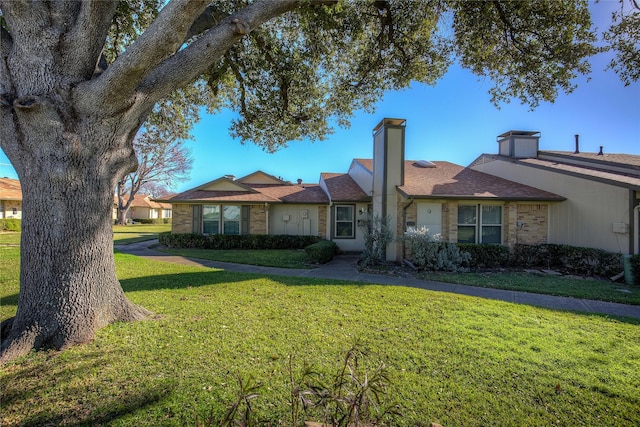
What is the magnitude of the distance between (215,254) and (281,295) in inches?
299

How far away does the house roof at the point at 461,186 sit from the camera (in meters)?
11.5

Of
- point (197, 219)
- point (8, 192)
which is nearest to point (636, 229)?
point (197, 219)

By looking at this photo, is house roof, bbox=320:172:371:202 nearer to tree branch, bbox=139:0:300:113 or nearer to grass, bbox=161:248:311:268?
grass, bbox=161:248:311:268

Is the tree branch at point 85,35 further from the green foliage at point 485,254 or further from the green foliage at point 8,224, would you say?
the green foliage at point 8,224

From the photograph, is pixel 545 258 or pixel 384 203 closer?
pixel 545 258

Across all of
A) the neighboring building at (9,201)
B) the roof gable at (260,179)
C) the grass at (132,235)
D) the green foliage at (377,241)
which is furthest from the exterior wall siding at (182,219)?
the neighboring building at (9,201)

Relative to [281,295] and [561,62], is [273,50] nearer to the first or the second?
[281,295]

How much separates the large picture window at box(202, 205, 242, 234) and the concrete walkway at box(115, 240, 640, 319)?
3211 mm

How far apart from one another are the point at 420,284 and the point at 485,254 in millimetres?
4322

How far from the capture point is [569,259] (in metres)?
10.4

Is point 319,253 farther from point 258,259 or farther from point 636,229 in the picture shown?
point 636,229

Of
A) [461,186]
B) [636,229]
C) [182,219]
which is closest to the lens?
[636,229]

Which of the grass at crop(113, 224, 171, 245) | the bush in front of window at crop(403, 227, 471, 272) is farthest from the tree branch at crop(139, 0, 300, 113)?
the grass at crop(113, 224, 171, 245)

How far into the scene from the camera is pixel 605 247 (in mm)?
9836
